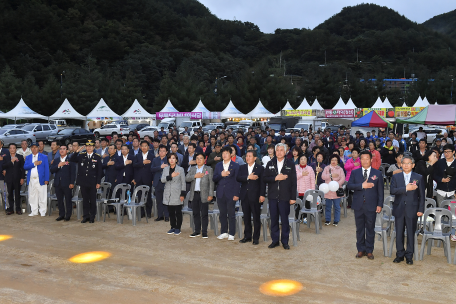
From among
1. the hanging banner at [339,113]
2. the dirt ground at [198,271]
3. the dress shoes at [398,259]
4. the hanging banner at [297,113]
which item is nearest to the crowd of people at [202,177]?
the dirt ground at [198,271]

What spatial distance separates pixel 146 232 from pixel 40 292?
3.26m

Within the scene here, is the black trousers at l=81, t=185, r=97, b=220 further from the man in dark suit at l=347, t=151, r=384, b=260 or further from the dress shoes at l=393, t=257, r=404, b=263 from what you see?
the dress shoes at l=393, t=257, r=404, b=263

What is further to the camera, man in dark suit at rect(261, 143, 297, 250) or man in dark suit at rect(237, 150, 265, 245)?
man in dark suit at rect(237, 150, 265, 245)

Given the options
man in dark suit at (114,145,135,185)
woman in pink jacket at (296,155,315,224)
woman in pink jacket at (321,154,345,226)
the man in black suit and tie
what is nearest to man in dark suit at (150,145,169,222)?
man in dark suit at (114,145,135,185)

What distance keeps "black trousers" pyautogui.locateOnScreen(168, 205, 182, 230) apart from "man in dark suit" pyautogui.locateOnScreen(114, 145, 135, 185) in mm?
2128

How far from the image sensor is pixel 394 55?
142500 mm

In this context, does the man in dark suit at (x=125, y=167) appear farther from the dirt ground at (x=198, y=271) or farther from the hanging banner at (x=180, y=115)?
the hanging banner at (x=180, y=115)

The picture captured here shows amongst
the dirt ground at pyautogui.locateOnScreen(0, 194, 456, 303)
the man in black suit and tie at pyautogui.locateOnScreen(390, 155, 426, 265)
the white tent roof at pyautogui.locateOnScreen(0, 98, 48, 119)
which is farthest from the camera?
the white tent roof at pyautogui.locateOnScreen(0, 98, 48, 119)

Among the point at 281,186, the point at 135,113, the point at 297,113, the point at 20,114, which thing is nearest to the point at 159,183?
the point at 281,186

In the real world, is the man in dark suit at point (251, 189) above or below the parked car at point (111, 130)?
below

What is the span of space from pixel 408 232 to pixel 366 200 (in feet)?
2.49

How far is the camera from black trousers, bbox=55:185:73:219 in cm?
975

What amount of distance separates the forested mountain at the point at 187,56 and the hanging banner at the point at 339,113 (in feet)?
79.7

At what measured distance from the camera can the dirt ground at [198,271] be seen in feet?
17.7
